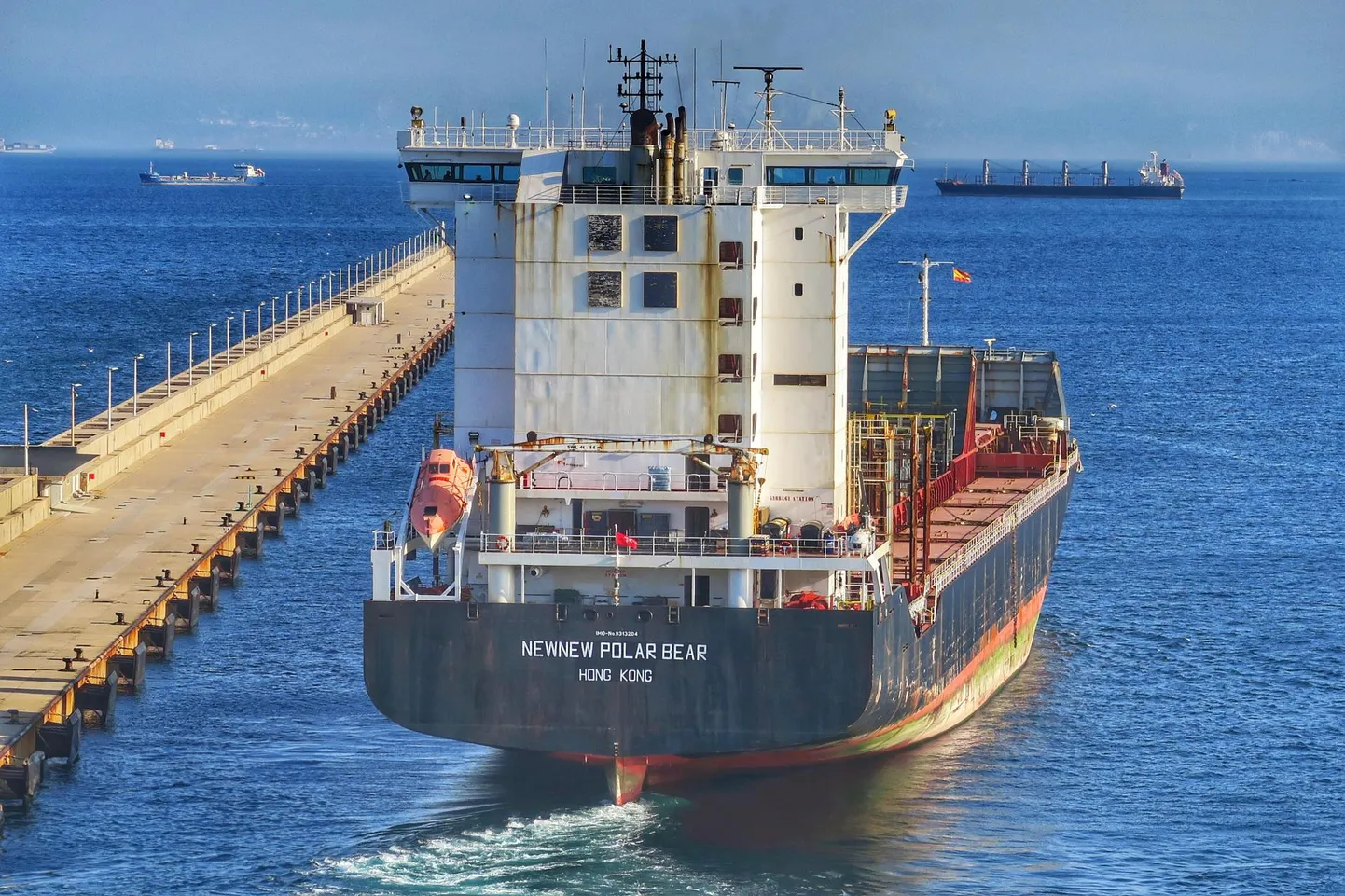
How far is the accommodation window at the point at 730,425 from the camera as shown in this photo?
143 ft

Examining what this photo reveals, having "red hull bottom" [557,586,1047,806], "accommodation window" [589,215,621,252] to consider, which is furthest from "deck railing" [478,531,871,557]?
"accommodation window" [589,215,621,252]

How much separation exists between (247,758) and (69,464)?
31.2 meters

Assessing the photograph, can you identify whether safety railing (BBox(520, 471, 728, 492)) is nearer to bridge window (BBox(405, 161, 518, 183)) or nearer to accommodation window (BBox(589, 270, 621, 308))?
accommodation window (BBox(589, 270, 621, 308))

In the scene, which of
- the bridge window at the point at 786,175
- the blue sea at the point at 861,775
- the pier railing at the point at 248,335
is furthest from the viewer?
the pier railing at the point at 248,335

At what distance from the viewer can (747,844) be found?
136 feet

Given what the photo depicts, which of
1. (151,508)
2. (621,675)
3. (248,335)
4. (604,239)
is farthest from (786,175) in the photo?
(248,335)

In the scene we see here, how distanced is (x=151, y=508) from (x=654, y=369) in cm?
3074

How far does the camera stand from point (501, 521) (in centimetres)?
4138

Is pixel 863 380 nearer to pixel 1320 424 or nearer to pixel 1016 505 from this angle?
pixel 1016 505

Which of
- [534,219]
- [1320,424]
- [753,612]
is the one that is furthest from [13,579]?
[1320,424]

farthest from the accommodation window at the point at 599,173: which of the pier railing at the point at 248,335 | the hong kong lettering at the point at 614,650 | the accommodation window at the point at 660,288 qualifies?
the hong kong lettering at the point at 614,650

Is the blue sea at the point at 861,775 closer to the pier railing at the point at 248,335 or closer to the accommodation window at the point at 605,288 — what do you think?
the accommodation window at the point at 605,288

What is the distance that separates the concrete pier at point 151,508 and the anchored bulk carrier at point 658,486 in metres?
8.07

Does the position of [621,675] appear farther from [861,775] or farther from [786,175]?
[786,175]
